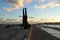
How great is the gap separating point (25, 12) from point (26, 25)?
12512 millimetres

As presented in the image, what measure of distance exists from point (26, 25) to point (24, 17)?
689cm

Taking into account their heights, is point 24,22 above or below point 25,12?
below

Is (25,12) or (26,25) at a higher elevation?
(25,12)

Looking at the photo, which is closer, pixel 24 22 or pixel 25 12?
pixel 24 22

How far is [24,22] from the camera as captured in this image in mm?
91438

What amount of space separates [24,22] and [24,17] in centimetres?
465

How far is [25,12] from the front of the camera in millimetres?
99750

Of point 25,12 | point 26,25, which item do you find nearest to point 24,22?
point 26,25

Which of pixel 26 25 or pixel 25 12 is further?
pixel 25 12

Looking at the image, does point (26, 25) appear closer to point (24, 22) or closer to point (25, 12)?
point (24, 22)

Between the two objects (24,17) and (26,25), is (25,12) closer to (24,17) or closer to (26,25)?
(24,17)

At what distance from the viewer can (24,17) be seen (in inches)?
3740
